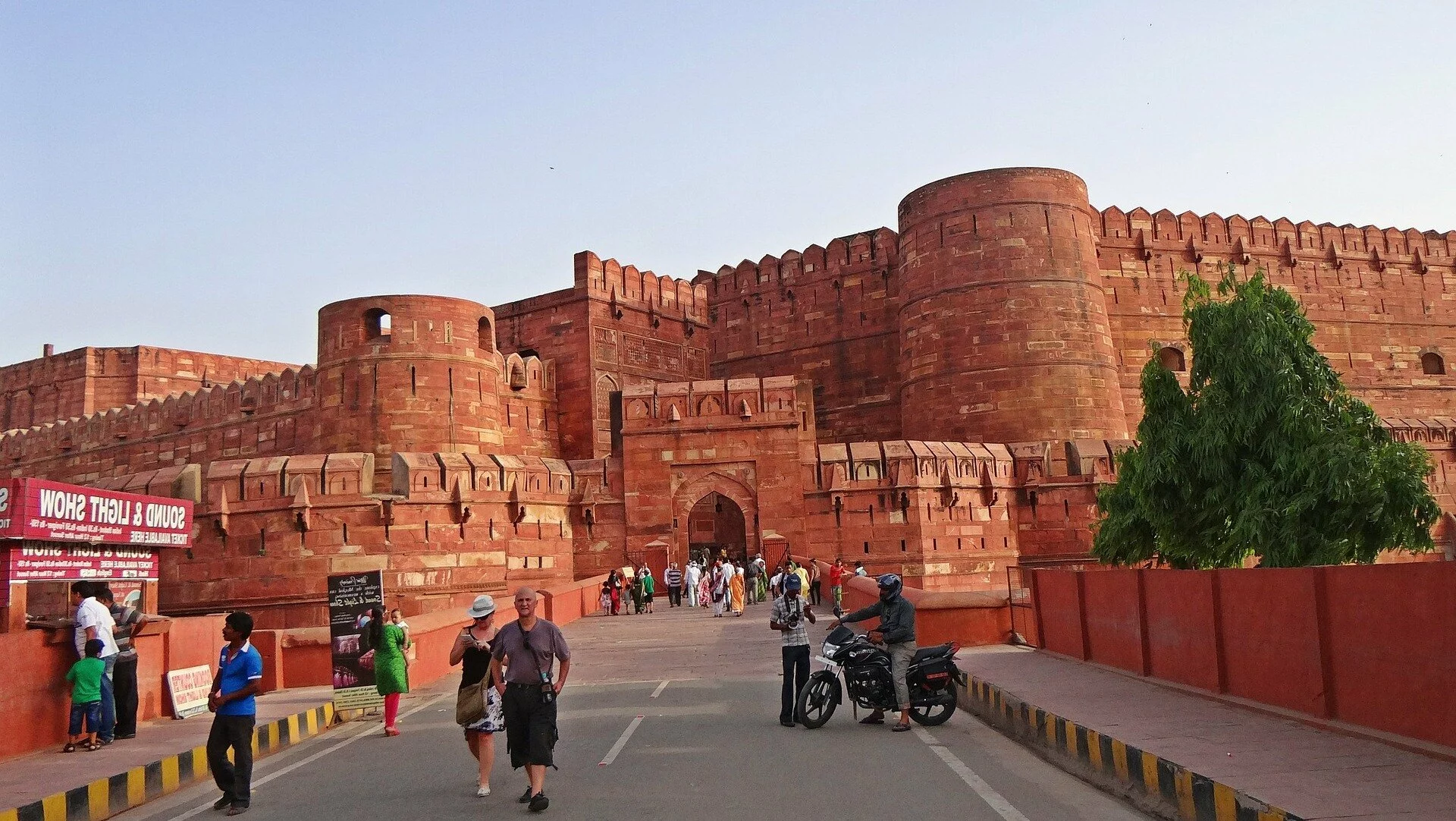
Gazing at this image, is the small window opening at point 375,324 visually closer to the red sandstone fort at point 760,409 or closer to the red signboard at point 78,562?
the red sandstone fort at point 760,409

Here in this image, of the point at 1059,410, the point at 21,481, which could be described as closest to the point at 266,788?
the point at 21,481

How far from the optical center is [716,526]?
2909cm

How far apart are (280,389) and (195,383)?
48.8 feet

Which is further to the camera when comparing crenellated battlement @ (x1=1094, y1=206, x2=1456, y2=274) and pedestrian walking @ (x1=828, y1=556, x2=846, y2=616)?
crenellated battlement @ (x1=1094, y1=206, x2=1456, y2=274)

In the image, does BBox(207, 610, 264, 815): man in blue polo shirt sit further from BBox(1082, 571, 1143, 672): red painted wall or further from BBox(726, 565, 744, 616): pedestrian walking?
BBox(726, 565, 744, 616): pedestrian walking

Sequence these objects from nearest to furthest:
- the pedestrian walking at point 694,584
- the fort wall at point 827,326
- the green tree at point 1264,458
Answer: the green tree at point 1264,458
the pedestrian walking at point 694,584
the fort wall at point 827,326

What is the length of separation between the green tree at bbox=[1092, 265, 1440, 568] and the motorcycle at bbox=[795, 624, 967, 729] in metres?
7.65

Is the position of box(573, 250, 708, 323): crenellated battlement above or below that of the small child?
above

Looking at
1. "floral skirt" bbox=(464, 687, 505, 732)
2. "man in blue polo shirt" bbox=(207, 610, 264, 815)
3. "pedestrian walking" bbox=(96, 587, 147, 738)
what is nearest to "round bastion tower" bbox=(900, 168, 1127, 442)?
"pedestrian walking" bbox=(96, 587, 147, 738)

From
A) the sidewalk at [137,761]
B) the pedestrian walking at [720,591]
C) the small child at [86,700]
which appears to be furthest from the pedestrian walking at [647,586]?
the small child at [86,700]

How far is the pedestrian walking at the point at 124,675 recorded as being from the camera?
26.0 feet

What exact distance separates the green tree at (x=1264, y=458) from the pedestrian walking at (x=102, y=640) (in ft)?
40.1

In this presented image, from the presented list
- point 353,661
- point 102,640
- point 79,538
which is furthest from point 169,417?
point 102,640

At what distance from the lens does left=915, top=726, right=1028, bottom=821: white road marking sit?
4.95m
